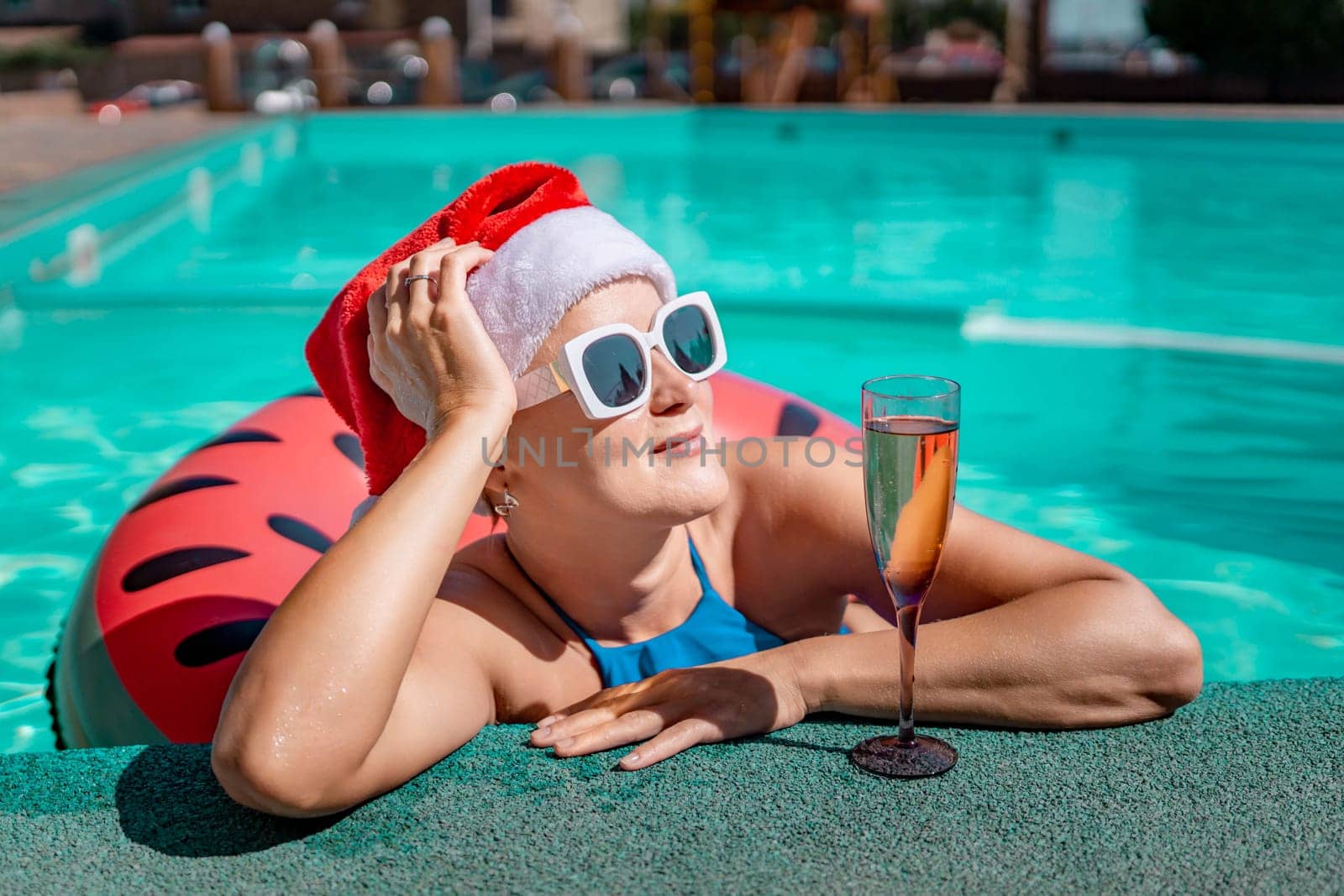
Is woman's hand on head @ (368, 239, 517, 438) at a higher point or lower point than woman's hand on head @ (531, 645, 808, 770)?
higher

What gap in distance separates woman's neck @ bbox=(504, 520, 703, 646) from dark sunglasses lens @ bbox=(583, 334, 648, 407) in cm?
20

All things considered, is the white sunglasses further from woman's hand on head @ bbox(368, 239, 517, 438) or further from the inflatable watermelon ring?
the inflatable watermelon ring

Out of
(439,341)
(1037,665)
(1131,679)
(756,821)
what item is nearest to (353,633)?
(439,341)

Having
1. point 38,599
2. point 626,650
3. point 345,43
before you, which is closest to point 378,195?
point 38,599

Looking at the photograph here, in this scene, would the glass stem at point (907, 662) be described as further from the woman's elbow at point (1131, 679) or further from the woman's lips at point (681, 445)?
the woman's lips at point (681, 445)

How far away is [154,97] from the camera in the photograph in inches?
965

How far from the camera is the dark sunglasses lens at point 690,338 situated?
1.92 m

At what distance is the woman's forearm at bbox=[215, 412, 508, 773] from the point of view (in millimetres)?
1546

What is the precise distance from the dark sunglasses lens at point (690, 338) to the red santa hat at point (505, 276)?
8 centimetres

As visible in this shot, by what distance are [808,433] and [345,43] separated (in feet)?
106

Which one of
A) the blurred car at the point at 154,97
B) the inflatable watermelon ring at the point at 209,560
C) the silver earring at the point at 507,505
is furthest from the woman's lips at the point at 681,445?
the blurred car at the point at 154,97

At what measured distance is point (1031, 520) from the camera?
14.3 feet

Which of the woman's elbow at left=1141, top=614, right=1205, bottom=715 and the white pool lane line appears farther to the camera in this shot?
the white pool lane line

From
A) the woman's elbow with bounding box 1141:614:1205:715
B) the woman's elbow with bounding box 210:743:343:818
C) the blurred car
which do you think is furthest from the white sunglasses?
the blurred car
